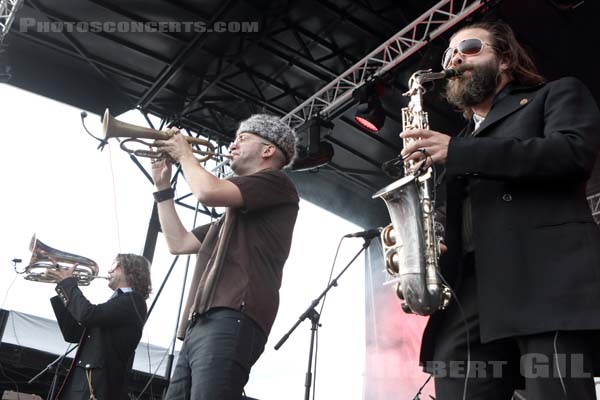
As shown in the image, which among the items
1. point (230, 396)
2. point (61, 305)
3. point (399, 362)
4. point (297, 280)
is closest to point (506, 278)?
point (230, 396)

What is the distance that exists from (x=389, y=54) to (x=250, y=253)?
5126mm

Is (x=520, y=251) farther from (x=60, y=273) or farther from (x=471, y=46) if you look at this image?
(x=60, y=273)

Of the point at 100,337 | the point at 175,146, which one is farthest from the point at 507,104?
the point at 100,337

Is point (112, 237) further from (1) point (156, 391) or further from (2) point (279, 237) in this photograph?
(2) point (279, 237)

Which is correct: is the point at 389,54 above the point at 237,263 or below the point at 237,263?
above

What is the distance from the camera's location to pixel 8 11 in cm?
695

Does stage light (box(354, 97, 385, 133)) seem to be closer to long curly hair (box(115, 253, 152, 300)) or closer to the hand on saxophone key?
long curly hair (box(115, 253, 152, 300))

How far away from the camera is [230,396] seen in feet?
7.14

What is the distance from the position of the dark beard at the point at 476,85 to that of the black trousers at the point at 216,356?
1139 mm

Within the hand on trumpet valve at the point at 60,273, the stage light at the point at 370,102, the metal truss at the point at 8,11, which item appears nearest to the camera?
the hand on trumpet valve at the point at 60,273

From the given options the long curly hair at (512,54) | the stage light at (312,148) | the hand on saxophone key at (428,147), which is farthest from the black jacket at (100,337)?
the stage light at (312,148)

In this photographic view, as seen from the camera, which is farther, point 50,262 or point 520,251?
point 50,262

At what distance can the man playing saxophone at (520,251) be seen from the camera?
1518mm

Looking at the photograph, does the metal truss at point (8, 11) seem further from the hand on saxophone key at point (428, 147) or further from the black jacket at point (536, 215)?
the black jacket at point (536, 215)
